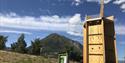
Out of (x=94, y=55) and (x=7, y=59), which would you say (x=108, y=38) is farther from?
(x=7, y=59)

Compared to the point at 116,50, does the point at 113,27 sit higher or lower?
higher

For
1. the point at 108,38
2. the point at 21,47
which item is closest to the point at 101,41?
the point at 108,38

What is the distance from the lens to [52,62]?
1275 inches

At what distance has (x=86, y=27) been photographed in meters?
15.0

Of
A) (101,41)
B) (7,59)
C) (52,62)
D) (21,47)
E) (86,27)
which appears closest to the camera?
(101,41)

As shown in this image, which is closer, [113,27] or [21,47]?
[113,27]

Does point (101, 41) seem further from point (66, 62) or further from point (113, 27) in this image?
point (66, 62)

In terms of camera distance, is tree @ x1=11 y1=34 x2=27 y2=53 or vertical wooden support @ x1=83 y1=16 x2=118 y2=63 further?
tree @ x1=11 y1=34 x2=27 y2=53

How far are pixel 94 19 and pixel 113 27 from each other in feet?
4.00

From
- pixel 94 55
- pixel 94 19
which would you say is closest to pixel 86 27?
pixel 94 19

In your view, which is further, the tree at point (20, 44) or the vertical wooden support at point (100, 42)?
the tree at point (20, 44)

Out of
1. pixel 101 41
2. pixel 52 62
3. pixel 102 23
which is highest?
pixel 102 23

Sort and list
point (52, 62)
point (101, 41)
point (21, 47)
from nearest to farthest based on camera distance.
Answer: point (101, 41)
point (52, 62)
point (21, 47)

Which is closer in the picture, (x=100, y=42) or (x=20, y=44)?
(x=100, y=42)
